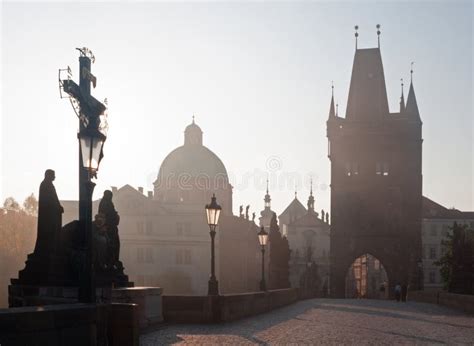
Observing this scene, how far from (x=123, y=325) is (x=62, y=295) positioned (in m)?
4.85

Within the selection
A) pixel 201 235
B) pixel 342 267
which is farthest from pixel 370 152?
pixel 201 235

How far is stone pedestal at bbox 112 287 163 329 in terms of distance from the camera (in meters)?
15.4

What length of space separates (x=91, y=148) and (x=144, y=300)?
22.6 ft

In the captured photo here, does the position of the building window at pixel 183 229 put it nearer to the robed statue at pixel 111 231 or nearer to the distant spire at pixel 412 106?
the distant spire at pixel 412 106

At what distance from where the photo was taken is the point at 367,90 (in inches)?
3046

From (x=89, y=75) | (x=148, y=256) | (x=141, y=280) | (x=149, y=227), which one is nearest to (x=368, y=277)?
(x=148, y=256)

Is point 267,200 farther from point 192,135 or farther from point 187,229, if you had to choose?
point 187,229

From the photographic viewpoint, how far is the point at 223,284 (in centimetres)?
8875

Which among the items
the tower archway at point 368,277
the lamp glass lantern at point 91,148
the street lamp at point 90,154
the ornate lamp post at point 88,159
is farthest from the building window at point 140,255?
the lamp glass lantern at point 91,148

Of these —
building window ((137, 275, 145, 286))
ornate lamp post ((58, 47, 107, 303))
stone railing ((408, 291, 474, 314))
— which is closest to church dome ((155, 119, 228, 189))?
building window ((137, 275, 145, 286))

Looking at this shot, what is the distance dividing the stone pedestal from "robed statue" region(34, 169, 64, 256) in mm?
1651

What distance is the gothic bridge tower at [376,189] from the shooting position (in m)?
74.1

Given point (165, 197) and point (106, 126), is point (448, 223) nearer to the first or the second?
point (165, 197)

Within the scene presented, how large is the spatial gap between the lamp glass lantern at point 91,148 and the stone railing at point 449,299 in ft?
80.6
